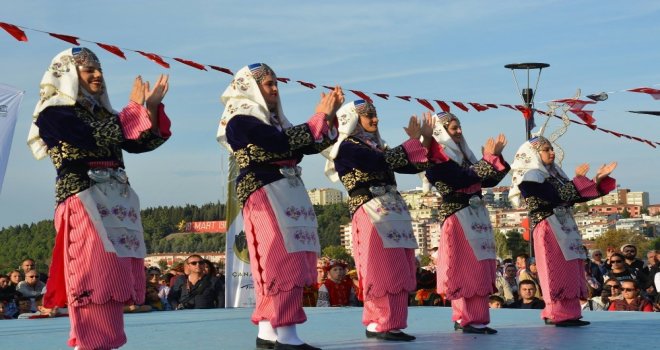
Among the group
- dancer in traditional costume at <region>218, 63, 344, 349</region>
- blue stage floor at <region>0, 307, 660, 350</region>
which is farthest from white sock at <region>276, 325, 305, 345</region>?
blue stage floor at <region>0, 307, 660, 350</region>

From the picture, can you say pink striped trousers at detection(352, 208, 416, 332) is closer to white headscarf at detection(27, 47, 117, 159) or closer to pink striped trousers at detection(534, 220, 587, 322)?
pink striped trousers at detection(534, 220, 587, 322)

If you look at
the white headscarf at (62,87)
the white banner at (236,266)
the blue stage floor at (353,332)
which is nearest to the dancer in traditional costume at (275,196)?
the blue stage floor at (353,332)

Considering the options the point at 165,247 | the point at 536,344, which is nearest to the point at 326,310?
the point at 536,344

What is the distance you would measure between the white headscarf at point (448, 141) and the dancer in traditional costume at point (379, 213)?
2.17 feet

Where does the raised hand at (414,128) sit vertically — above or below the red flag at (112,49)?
below

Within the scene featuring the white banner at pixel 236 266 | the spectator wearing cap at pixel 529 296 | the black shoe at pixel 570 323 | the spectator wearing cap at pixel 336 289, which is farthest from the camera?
the white banner at pixel 236 266

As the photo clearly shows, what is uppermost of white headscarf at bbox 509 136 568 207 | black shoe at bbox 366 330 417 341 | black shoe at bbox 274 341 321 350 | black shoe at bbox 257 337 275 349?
white headscarf at bbox 509 136 568 207

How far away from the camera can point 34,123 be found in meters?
6.81

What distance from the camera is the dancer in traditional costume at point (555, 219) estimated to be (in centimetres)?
971

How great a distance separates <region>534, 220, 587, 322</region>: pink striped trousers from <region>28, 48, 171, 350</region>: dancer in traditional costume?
414cm

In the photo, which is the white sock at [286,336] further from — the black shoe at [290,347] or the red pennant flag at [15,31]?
the red pennant flag at [15,31]

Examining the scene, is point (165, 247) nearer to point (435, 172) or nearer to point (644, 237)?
point (644, 237)

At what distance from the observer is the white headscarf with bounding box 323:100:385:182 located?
860cm

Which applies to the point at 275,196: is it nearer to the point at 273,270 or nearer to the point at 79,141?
the point at 273,270
